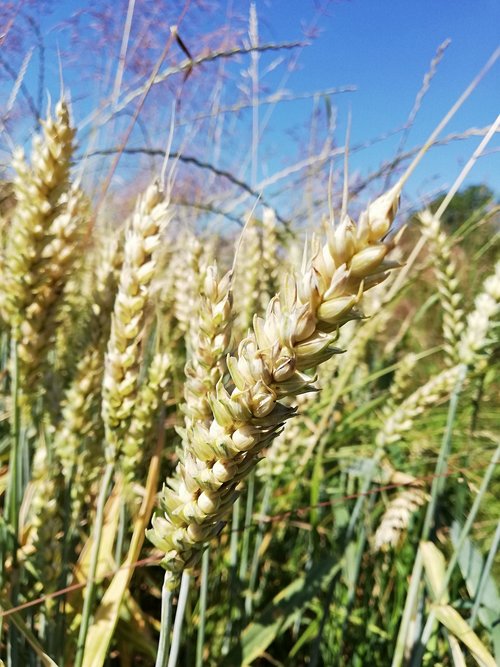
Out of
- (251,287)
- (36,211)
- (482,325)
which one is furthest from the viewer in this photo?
(251,287)

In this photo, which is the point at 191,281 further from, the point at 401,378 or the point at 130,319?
the point at 401,378

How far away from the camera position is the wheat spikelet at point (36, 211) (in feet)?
2.41

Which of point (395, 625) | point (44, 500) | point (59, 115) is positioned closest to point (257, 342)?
point (44, 500)

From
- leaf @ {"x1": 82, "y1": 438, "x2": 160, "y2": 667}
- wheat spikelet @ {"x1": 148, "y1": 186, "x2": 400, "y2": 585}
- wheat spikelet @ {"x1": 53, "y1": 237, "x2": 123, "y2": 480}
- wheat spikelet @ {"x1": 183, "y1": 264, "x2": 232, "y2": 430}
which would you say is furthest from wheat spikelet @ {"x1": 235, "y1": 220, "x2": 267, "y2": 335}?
wheat spikelet @ {"x1": 148, "y1": 186, "x2": 400, "y2": 585}

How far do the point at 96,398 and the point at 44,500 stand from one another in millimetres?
198

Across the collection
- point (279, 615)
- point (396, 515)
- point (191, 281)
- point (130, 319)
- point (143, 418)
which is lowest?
point (279, 615)

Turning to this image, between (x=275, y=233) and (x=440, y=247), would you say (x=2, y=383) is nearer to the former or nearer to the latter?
(x=275, y=233)

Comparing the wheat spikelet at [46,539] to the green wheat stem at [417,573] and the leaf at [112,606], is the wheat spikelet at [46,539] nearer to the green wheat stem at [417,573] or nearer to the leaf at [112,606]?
the leaf at [112,606]

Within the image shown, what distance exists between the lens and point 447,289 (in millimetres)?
1058

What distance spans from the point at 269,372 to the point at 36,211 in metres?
0.55

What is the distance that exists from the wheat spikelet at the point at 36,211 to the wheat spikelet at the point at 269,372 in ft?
1.51

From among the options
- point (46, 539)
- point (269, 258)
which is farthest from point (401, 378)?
point (46, 539)

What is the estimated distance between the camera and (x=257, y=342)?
354mm

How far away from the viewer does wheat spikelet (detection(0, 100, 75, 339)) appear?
0.74 metres
